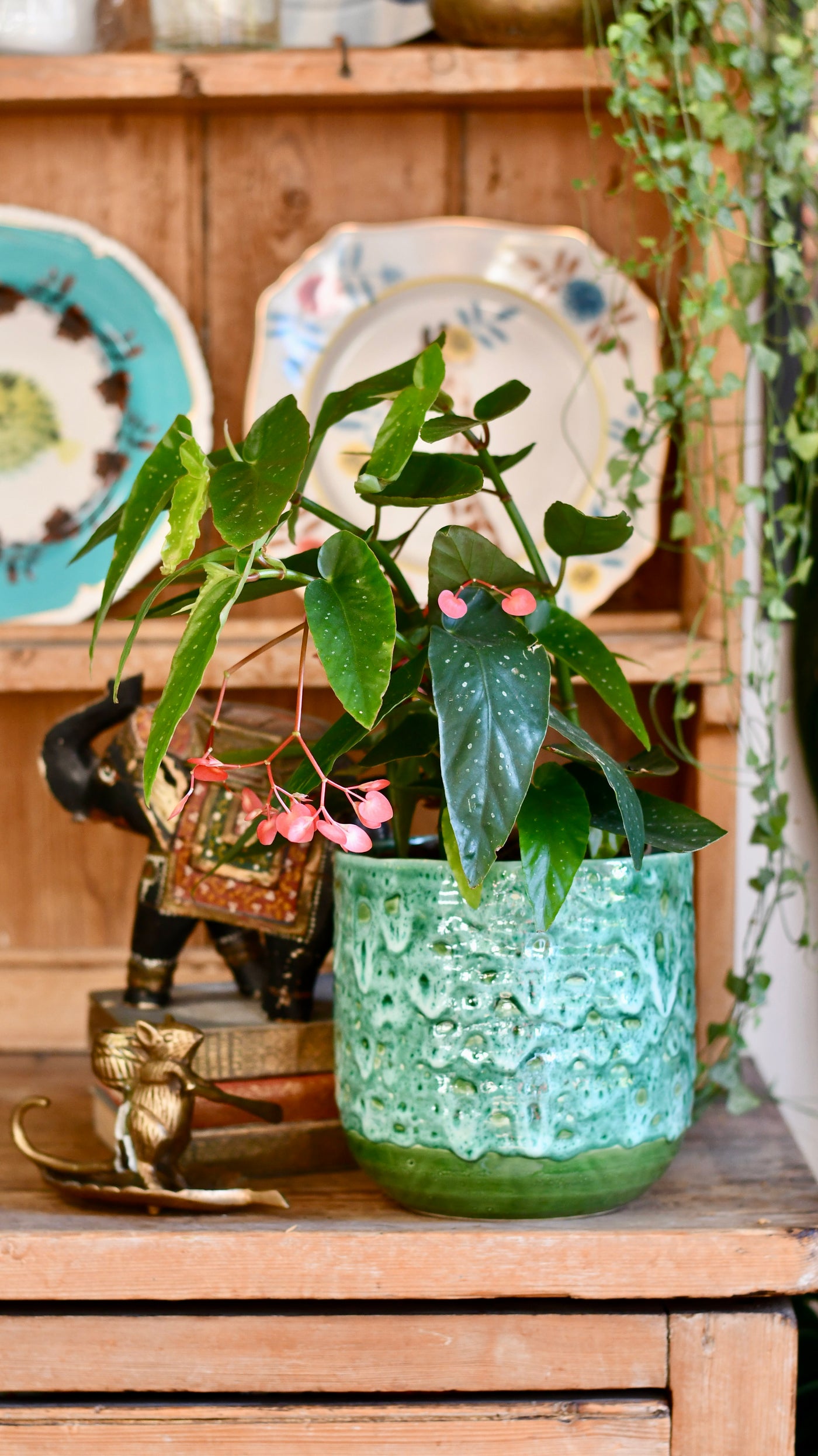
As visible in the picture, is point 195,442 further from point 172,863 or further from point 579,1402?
point 579,1402

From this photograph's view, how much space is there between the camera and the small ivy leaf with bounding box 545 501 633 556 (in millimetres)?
704

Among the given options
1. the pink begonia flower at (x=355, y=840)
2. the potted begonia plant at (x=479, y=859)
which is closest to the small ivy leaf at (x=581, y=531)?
the potted begonia plant at (x=479, y=859)

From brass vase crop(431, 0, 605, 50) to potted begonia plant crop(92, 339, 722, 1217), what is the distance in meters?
0.45

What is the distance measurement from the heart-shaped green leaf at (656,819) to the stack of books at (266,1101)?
30cm

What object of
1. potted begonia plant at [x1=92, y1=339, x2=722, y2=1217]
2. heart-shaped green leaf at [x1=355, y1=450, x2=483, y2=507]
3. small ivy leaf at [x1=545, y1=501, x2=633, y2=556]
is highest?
heart-shaped green leaf at [x1=355, y1=450, x2=483, y2=507]

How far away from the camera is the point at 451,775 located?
60 centimetres

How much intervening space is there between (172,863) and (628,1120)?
38cm

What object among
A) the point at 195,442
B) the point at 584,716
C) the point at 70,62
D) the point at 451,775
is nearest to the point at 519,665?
the point at 451,775

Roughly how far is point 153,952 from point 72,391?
0.52m

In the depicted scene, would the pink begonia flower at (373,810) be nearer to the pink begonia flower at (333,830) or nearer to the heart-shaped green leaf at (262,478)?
the pink begonia flower at (333,830)

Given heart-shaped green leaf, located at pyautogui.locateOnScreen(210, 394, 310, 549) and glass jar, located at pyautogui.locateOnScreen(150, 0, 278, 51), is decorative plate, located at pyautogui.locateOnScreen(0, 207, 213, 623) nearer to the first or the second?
glass jar, located at pyautogui.locateOnScreen(150, 0, 278, 51)

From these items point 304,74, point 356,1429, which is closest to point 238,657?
point 304,74

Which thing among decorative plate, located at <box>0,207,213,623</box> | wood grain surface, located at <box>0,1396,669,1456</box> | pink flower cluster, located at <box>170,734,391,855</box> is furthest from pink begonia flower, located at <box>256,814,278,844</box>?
decorative plate, located at <box>0,207,213,623</box>

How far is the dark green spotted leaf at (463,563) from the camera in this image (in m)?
0.68
